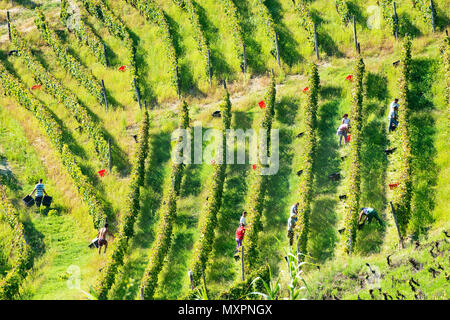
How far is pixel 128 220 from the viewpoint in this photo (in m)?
27.6

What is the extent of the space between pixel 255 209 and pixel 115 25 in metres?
21.8

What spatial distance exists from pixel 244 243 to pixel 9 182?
48.9 ft

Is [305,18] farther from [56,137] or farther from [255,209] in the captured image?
[56,137]

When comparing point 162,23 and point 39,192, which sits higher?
point 162,23

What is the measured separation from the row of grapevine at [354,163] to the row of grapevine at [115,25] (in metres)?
14.3

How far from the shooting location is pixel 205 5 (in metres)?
42.3

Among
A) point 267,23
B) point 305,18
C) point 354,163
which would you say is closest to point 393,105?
point 354,163

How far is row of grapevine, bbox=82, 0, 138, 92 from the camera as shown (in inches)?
1503

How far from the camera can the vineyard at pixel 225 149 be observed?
964 inches

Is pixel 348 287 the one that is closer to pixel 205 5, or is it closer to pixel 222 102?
pixel 222 102

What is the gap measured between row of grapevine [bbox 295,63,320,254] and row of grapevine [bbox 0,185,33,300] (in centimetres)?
1265

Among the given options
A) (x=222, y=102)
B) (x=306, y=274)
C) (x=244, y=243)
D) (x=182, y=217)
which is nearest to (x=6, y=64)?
(x=222, y=102)

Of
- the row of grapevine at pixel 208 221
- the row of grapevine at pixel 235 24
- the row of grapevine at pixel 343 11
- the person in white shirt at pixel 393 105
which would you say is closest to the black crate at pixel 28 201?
the row of grapevine at pixel 208 221


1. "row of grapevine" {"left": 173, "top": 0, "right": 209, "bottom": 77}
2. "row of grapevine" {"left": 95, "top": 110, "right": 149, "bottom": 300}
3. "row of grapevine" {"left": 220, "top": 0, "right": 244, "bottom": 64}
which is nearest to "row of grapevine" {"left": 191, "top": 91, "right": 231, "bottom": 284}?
"row of grapevine" {"left": 95, "top": 110, "right": 149, "bottom": 300}
